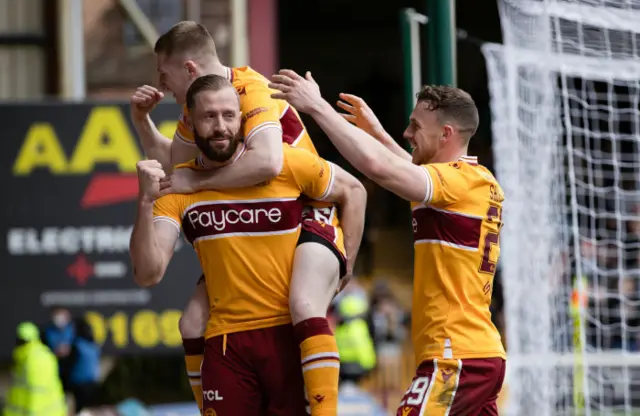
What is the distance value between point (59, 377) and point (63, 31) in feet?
13.5

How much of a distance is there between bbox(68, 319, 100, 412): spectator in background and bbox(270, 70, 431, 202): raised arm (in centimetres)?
849

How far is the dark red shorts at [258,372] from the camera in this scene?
5078 mm

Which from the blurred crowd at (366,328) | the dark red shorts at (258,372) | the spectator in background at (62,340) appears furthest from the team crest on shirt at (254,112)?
the blurred crowd at (366,328)

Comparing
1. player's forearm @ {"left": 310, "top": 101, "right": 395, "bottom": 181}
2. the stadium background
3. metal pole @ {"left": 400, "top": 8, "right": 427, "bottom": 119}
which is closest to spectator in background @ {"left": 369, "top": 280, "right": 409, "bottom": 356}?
the stadium background

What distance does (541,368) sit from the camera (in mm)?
9398

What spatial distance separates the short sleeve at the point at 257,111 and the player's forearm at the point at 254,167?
0.05 m

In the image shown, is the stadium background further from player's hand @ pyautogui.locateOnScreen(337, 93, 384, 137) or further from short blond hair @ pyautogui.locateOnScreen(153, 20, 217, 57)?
short blond hair @ pyautogui.locateOnScreen(153, 20, 217, 57)

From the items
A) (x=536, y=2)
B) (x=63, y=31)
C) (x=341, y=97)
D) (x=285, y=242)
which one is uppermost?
(x=63, y=31)

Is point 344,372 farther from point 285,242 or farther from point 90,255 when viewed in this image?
point 285,242

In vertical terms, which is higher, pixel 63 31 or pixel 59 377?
pixel 63 31

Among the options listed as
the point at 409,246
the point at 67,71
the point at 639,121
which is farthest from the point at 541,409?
→ the point at 409,246

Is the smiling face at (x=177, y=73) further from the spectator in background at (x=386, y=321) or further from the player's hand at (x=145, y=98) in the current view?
the spectator in background at (x=386, y=321)

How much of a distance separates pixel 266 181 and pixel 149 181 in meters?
0.52

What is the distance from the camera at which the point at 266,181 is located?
16.9 feet
